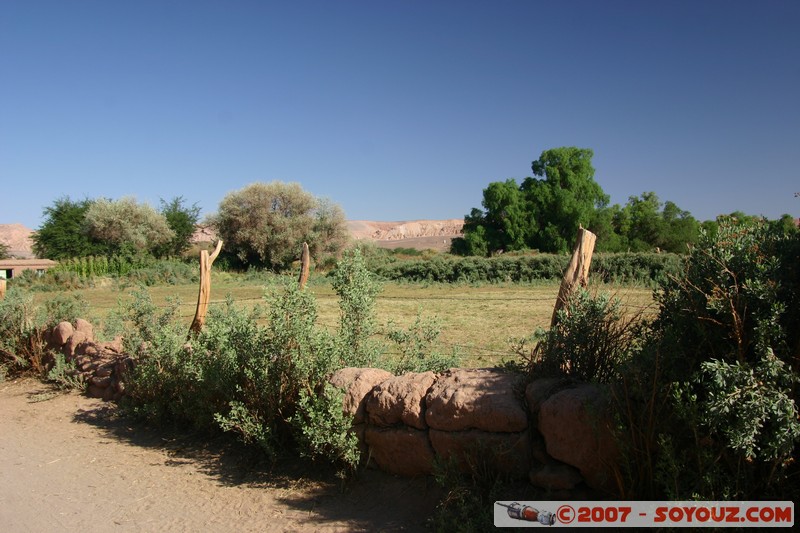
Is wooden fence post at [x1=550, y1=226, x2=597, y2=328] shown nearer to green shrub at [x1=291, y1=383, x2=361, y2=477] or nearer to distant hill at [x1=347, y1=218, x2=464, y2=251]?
green shrub at [x1=291, y1=383, x2=361, y2=477]

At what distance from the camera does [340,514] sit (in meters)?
3.96

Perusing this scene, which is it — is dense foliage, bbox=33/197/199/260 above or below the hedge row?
above

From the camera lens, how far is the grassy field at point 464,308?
888cm

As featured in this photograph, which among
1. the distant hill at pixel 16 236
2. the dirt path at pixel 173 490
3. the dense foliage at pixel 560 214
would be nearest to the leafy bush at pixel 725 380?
the dirt path at pixel 173 490

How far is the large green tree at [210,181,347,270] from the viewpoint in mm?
37031

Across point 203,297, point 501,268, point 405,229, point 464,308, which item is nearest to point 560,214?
point 501,268

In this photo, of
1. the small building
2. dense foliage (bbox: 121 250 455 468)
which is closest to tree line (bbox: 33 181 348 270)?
the small building

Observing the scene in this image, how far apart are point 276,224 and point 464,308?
23.5m

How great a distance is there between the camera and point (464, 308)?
1577cm

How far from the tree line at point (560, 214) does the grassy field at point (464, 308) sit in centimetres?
1987

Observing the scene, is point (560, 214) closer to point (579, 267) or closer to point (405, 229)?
point (579, 267)

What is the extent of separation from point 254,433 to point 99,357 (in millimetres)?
3952

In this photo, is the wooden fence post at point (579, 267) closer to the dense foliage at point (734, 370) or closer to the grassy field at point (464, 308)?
the grassy field at point (464, 308)

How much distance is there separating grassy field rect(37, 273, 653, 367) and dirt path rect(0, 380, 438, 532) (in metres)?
1.54
